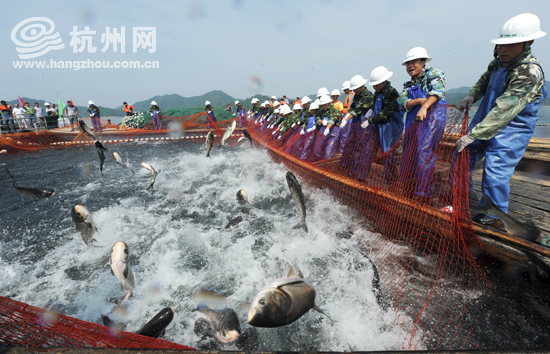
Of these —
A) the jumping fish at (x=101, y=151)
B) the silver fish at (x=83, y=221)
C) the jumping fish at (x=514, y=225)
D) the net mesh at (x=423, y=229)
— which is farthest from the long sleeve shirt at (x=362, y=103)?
the jumping fish at (x=101, y=151)

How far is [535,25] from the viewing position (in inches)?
111

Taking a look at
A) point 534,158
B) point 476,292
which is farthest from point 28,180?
point 534,158

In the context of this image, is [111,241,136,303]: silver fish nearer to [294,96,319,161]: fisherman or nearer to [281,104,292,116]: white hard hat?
[294,96,319,161]: fisherman

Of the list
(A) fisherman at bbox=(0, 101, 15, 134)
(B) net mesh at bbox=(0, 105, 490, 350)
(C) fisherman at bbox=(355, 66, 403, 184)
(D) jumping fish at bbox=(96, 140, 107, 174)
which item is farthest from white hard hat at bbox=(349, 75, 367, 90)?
(A) fisherman at bbox=(0, 101, 15, 134)

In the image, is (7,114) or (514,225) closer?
(514,225)

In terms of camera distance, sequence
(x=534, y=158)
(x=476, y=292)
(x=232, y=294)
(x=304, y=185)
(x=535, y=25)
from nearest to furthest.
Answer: (x=535, y=25) < (x=476, y=292) < (x=232, y=294) < (x=534, y=158) < (x=304, y=185)

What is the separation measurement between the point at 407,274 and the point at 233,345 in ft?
8.72

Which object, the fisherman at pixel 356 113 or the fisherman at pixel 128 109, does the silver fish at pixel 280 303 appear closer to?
the fisherman at pixel 356 113

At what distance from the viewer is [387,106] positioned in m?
5.31

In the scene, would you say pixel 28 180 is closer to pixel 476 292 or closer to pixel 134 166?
pixel 134 166

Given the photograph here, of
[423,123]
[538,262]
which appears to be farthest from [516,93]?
[538,262]

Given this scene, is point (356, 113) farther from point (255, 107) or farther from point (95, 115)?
point (95, 115)

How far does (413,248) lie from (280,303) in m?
3.20

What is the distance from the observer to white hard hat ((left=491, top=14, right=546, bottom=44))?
282cm
